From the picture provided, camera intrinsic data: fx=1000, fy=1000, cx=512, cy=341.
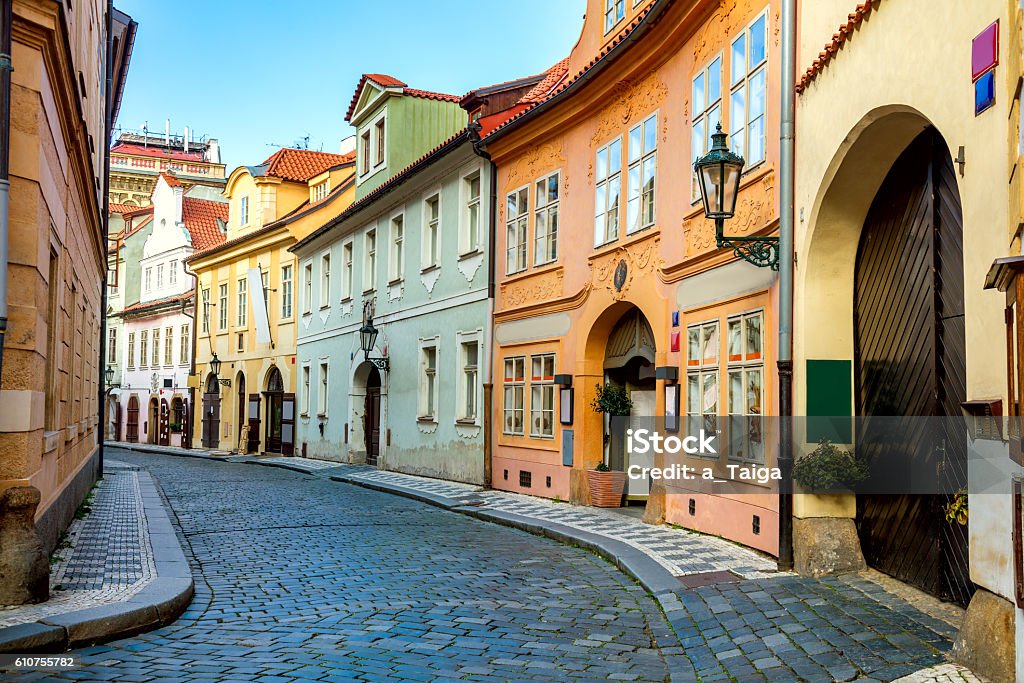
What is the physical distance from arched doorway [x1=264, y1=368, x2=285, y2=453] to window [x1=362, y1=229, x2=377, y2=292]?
837cm

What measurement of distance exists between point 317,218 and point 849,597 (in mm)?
27166

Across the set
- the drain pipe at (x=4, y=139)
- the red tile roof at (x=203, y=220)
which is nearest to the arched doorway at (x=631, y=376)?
the drain pipe at (x=4, y=139)

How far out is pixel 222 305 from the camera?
3912 cm

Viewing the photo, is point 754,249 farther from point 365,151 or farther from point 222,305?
point 222,305

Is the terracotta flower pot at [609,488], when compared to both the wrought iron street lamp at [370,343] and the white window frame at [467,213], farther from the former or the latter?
the wrought iron street lamp at [370,343]

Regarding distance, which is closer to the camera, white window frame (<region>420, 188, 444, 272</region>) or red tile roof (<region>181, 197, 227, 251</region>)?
Result: white window frame (<region>420, 188, 444, 272</region>)

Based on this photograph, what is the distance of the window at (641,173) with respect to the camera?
13633 mm

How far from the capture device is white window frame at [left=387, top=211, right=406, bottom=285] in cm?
2412

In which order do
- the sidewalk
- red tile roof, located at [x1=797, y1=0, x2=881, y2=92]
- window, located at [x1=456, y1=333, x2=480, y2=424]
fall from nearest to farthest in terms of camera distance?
the sidewalk, red tile roof, located at [x1=797, y1=0, x2=881, y2=92], window, located at [x1=456, y1=333, x2=480, y2=424]

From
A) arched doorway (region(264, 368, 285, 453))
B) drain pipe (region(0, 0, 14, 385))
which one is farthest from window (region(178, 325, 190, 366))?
drain pipe (region(0, 0, 14, 385))

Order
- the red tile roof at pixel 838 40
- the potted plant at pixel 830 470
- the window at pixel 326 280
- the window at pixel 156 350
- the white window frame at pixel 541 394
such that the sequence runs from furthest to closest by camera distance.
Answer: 1. the window at pixel 156 350
2. the window at pixel 326 280
3. the white window frame at pixel 541 394
4. the potted plant at pixel 830 470
5. the red tile roof at pixel 838 40

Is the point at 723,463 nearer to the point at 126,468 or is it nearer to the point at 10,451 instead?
the point at 10,451

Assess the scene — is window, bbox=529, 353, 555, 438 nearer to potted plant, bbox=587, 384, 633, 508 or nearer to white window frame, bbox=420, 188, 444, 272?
potted plant, bbox=587, 384, 633, 508

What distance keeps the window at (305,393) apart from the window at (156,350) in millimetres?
16921
